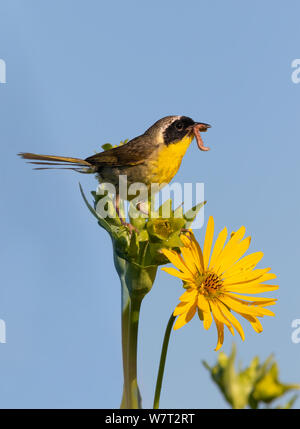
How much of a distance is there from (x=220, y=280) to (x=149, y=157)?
5.31 ft

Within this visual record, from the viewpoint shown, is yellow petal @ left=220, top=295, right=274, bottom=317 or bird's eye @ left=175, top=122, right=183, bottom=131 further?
bird's eye @ left=175, top=122, right=183, bottom=131

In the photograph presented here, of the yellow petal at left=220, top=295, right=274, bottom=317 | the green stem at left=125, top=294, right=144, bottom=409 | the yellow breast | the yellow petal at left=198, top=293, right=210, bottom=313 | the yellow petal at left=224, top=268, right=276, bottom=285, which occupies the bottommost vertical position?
the green stem at left=125, top=294, right=144, bottom=409

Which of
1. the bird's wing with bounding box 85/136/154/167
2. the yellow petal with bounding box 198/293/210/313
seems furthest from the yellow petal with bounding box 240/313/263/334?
the bird's wing with bounding box 85/136/154/167

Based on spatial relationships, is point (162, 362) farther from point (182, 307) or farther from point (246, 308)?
point (246, 308)

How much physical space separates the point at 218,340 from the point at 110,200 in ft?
3.08

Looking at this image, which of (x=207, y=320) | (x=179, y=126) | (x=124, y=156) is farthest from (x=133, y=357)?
(x=179, y=126)

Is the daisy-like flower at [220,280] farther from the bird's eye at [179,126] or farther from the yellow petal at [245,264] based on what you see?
the bird's eye at [179,126]

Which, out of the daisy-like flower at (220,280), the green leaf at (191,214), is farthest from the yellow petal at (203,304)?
the green leaf at (191,214)

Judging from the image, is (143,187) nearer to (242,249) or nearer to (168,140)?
(168,140)

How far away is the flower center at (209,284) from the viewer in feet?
7.44

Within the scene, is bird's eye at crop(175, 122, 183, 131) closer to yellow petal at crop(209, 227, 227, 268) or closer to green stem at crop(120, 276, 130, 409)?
yellow petal at crop(209, 227, 227, 268)

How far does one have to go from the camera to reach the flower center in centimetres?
227
